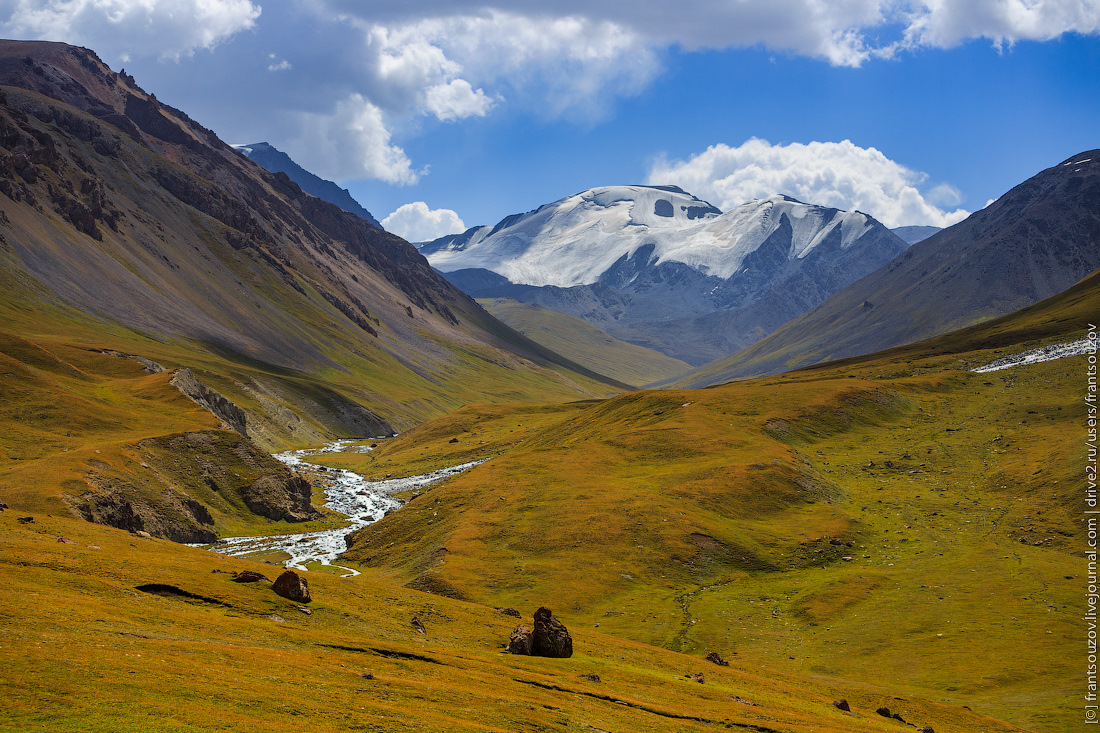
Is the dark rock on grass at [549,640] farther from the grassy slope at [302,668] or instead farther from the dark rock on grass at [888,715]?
the dark rock on grass at [888,715]

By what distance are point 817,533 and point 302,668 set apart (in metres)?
82.7

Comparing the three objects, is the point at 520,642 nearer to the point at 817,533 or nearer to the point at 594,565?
the point at 594,565

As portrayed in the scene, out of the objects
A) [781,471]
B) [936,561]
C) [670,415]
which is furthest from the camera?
[670,415]

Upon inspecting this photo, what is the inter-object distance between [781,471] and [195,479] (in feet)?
301

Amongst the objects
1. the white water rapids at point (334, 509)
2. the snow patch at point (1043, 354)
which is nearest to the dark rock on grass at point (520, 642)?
the white water rapids at point (334, 509)

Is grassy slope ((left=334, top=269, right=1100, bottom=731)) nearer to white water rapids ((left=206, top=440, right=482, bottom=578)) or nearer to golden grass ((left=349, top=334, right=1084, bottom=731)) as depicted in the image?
golden grass ((left=349, top=334, right=1084, bottom=731))

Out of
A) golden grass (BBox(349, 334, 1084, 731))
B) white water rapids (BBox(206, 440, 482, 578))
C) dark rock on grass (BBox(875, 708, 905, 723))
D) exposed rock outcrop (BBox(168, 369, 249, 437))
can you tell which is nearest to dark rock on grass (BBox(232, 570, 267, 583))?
golden grass (BBox(349, 334, 1084, 731))

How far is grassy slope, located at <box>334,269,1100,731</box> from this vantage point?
235ft

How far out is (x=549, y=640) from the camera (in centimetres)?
5031

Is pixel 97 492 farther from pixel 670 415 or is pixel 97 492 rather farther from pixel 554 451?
pixel 670 415

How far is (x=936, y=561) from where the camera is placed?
9156cm

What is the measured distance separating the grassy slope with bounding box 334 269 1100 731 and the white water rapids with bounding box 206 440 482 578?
296 inches

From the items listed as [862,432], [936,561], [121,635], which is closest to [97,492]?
[121,635]

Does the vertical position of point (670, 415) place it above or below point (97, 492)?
above
